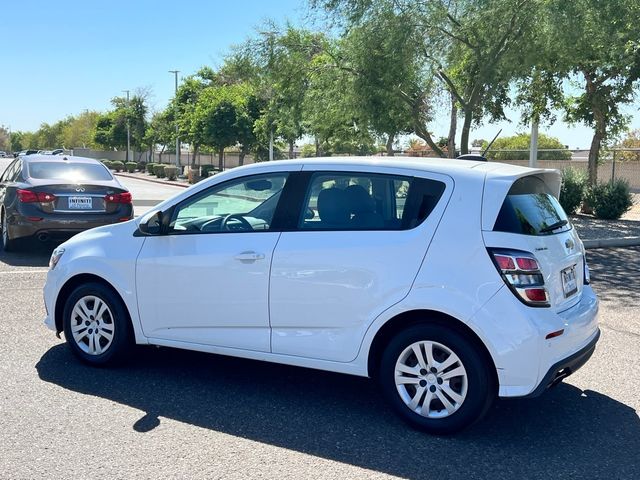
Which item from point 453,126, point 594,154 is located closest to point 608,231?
point 453,126

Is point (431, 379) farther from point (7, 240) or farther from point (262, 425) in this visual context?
point (7, 240)

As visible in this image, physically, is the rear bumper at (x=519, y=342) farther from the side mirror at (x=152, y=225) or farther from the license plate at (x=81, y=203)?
the license plate at (x=81, y=203)

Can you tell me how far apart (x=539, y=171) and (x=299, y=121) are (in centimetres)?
1430

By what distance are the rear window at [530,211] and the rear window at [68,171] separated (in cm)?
782

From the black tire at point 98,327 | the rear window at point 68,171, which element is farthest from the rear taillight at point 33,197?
the black tire at point 98,327

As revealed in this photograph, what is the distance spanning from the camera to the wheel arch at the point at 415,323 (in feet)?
13.5

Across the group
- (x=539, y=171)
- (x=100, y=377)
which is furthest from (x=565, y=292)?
(x=100, y=377)

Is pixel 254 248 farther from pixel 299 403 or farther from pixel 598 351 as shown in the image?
pixel 598 351

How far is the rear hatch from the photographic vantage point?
159 inches

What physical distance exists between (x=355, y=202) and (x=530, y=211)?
45.7 inches

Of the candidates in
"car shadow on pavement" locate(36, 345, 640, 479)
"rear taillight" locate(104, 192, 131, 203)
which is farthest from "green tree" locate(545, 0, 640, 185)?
"car shadow on pavement" locate(36, 345, 640, 479)

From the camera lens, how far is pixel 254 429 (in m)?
4.32

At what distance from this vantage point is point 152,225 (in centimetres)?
517

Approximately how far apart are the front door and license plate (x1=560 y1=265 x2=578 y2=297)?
6.38ft
